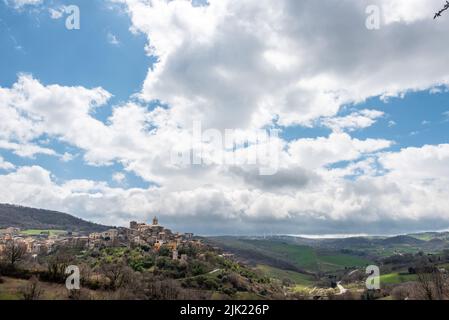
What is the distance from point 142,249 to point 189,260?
27.5m

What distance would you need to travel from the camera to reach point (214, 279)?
5315 inches

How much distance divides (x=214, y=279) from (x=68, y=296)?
77293mm

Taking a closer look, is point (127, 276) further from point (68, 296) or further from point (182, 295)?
point (68, 296)

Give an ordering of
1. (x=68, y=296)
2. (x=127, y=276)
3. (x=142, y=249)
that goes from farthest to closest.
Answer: (x=142, y=249), (x=127, y=276), (x=68, y=296)

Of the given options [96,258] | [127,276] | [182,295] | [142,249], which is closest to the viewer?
[182,295]
